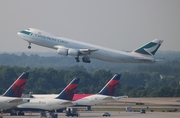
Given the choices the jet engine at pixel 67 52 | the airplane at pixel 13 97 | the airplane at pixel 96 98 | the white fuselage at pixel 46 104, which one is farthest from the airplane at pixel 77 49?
the airplane at pixel 13 97

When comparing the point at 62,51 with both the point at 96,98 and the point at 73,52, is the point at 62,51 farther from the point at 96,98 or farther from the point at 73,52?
the point at 96,98

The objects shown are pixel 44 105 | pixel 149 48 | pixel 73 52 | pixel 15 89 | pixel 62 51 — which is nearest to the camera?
pixel 15 89

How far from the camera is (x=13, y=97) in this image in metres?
85.4

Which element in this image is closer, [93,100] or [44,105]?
[44,105]

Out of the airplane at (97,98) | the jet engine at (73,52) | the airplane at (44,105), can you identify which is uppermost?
the jet engine at (73,52)

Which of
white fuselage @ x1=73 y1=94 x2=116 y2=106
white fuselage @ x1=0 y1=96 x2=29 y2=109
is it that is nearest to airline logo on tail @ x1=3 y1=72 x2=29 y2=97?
white fuselage @ x1=0 y1=96 x2=29 y2=109

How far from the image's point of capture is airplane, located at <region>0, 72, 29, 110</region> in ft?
274

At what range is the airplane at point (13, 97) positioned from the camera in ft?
274

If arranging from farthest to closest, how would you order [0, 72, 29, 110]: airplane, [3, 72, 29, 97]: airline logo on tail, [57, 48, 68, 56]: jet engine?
[57, 48, 68, 56]: jet engine, [3, 72, 29, 97]: airline logo on tail, [0, 72, 29, 110]: airplane

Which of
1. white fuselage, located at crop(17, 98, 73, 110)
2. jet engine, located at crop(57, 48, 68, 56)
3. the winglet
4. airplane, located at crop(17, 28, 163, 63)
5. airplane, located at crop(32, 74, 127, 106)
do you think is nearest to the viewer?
white fuselage, located at crop(17, 98, 73, 110)

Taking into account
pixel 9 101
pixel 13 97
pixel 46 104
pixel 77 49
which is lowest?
pixel 46 104

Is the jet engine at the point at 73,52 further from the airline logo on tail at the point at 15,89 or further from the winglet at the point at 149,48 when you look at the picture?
the airline logo on tail at the point at 15,89

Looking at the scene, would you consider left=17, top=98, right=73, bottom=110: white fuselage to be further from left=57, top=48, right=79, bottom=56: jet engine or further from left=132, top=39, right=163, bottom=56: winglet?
left=132, top=39, right=163, bottom=56: winglet

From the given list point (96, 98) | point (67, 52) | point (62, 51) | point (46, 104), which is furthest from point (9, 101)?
point (67, 52)
